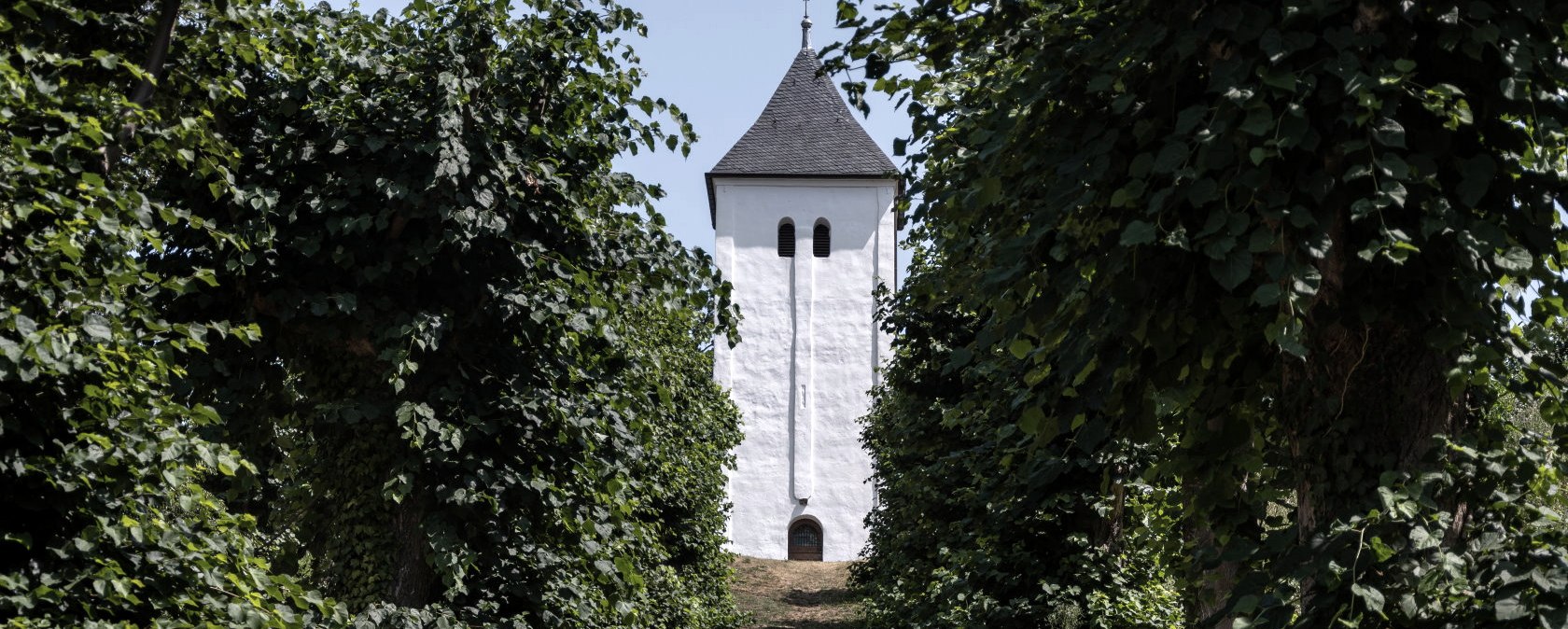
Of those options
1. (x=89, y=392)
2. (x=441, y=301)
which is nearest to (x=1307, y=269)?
(x=89, y=392)

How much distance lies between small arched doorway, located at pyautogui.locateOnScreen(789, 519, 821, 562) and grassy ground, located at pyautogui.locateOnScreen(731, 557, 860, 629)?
3.94ft

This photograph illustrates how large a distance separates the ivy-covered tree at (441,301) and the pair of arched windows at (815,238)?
34.2 metres

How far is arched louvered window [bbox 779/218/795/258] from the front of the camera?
43031 millimetres

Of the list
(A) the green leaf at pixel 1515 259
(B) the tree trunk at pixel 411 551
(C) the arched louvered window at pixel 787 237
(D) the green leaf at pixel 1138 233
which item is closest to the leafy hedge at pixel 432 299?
(B) the tree trunk at pixel 411 551

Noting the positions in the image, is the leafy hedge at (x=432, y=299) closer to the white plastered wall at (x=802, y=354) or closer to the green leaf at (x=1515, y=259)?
the green leaf at (x=1515, y=259)

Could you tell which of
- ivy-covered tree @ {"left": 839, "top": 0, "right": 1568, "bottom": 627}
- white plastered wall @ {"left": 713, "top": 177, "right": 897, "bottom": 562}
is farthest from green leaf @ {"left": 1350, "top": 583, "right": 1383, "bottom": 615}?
white plastered wall @ {"left": 713, "top": 177, "right": 897, "bottom": 562}

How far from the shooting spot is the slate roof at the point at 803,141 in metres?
Answer: 43.4

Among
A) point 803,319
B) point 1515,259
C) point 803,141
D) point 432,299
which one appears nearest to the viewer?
point 1515,259

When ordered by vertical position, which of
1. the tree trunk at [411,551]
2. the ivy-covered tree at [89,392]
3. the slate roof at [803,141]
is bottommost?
the tree trunk at [411,551]

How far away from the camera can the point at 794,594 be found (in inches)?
1286

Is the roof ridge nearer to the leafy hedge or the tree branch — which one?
the leafy hedge

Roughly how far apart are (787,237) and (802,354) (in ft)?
13.1

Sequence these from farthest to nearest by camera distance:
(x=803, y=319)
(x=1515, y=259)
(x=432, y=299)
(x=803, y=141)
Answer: (x=803, y=141), (x=803, y=319), (x=432, y=299), (x=1515, y=259)

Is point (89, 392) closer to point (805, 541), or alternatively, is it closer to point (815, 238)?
point (805, 541)
